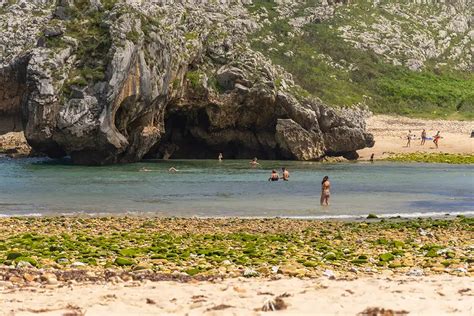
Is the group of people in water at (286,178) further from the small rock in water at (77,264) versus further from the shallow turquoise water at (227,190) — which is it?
the small rock in water at (77,264)

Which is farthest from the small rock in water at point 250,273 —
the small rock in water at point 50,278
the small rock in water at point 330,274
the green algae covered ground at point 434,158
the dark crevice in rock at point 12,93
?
the green algae covered ground at point 434,158

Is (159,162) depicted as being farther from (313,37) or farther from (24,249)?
(313,37)

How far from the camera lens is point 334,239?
58.6 ft

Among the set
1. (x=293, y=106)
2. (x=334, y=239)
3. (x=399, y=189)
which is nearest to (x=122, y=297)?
(x=334, y=239)

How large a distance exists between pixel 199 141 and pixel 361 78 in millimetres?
45575

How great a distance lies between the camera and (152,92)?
5034cm

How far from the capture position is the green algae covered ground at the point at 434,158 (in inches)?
2366

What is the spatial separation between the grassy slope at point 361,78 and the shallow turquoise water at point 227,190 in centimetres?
3982

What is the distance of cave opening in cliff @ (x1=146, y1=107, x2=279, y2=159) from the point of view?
6012 centimetres

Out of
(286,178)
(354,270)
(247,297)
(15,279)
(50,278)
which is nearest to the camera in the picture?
(247,297)

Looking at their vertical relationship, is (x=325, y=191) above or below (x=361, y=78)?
below

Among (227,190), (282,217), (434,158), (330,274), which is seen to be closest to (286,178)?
(227,190)

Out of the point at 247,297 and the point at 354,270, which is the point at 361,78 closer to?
the point at 354,270

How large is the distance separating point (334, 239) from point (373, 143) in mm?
48243
